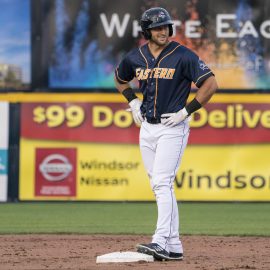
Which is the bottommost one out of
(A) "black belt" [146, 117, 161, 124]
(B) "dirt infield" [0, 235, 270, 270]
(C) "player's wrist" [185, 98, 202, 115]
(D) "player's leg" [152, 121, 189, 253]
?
(B) "dirt infield" [0, 235, 270, 270]

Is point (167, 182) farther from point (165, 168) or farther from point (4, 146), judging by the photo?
point (4, 146)

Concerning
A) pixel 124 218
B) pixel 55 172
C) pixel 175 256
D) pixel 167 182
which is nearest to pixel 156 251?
pixel 175 256

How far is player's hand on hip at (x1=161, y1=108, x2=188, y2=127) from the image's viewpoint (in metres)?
7.64

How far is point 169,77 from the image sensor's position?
771cm

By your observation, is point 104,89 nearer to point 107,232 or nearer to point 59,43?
point 59,43

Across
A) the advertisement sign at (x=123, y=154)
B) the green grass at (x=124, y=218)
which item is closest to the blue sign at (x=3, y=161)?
the advertisement sign at (x=123, y=154)

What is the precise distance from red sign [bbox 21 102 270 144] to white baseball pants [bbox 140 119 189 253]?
21.5 feet

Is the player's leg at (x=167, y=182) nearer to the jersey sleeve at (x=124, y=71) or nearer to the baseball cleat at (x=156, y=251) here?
the baseball cleat at (x=156, y=251)

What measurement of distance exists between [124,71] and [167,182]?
1.13 m

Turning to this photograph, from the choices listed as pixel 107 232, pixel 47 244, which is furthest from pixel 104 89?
pixel 47 244

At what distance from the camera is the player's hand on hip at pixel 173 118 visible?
764cm

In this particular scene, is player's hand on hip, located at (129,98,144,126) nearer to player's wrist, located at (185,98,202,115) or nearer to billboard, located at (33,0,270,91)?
player's wrist, located at (185,98,202,115)

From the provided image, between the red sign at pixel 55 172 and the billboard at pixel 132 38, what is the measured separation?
1.02 metres

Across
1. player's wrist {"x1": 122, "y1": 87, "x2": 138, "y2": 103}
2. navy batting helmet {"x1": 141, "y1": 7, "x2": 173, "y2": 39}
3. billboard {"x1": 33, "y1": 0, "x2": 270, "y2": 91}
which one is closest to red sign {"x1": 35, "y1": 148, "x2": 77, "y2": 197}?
billboard {"x1": 33, "y1": 0, "x2": 270, "y2": 91}
